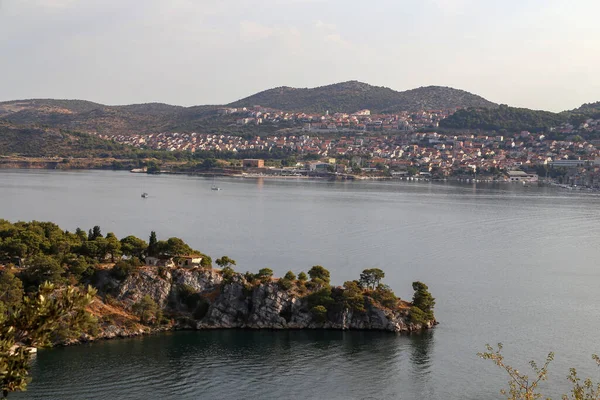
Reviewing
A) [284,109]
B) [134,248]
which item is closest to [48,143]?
[284,109]

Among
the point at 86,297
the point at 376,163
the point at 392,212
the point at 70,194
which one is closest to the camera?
the point at 86,297

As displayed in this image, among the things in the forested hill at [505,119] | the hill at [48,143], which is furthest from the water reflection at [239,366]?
the forested hill at [505,119]

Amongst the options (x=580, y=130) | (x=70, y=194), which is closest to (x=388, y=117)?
(x=580, y=130)

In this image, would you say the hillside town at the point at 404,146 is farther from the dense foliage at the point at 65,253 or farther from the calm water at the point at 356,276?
the dense foliage at the point at 65,253

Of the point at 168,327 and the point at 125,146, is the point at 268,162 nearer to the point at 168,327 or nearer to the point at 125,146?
the point at 125,146

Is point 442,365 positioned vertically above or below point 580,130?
below

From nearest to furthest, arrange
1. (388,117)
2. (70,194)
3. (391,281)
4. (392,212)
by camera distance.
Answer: (391,281) → (392,212) → (70,194) → (388,117)
